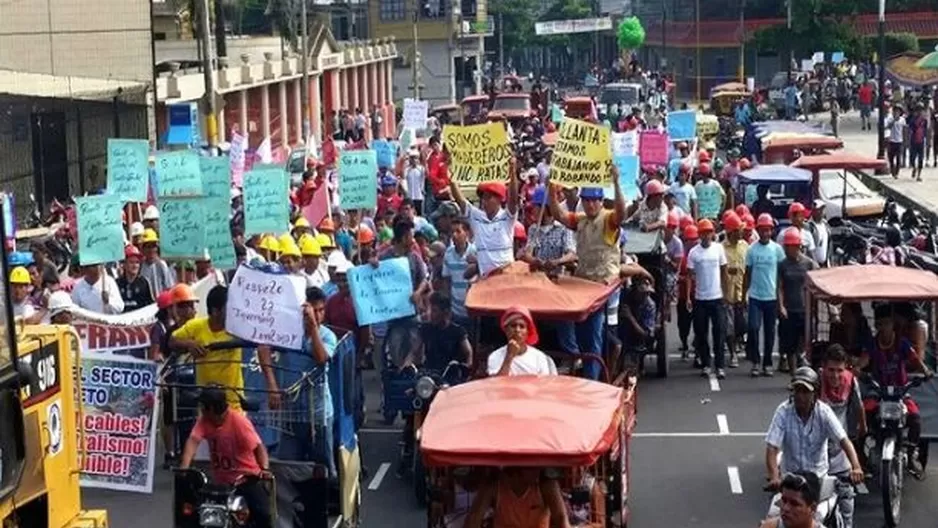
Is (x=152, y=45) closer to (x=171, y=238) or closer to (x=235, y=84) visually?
(x=235, y=84)

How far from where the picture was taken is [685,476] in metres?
13.8

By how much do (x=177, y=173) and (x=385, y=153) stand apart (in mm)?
10168

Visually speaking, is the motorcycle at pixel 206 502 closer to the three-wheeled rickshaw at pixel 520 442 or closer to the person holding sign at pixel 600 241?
the three-wheeled rickshaw at pixel 520 442

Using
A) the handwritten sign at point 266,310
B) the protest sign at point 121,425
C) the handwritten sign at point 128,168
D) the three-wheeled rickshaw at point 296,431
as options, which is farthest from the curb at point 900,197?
the protest sign at point 121,425

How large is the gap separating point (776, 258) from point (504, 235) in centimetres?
343

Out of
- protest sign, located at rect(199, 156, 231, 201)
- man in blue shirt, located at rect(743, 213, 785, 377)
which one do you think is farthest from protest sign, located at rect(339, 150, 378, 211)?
man in blue shirt, located at rect(743, 213, 785, 377)

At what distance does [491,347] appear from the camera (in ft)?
43.9

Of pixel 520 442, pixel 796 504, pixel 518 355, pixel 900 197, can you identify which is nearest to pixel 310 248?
pixel 518 355

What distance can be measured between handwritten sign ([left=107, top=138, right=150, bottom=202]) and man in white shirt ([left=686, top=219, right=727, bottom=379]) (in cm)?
630

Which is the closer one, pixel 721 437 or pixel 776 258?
pixel 721 437

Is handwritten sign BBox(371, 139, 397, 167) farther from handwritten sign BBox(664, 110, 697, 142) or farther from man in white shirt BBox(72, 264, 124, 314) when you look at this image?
man in white shirt BBox(72, 264, 124, 314)

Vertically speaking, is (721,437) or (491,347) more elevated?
(491,347)

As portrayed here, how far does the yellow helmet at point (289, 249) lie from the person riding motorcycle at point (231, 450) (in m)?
5.85

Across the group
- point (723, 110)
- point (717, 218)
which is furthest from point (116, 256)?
point (723, 110)
